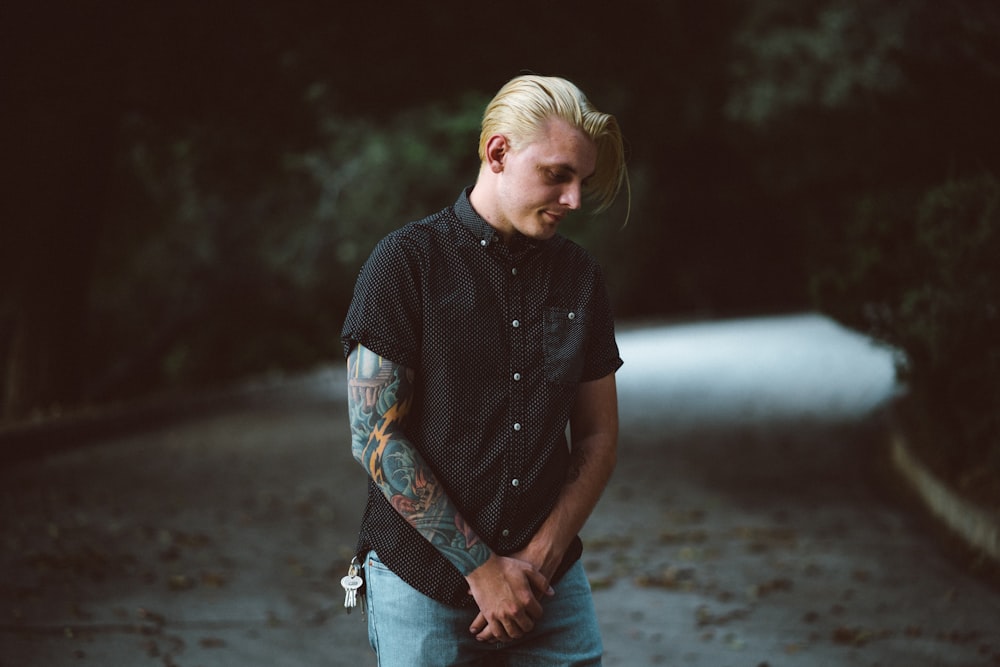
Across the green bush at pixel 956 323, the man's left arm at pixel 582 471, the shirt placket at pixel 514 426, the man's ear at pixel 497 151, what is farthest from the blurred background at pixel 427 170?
the man's left arm at pixel 582 471

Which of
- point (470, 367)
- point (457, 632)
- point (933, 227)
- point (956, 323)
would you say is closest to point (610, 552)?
point (956, 323)

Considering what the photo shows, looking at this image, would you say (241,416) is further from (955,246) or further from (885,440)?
(955,246)

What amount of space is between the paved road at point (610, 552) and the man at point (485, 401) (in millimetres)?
3365

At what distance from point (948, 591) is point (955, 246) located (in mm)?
2137

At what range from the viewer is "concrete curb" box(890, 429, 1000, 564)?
7082mm

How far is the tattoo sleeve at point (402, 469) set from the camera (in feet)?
7.68

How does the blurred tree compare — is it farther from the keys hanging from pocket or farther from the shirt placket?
the keys hanging from pocket

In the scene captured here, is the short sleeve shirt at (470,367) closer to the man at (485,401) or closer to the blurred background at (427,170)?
the man at (485,401)

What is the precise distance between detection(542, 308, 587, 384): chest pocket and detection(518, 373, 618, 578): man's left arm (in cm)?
14

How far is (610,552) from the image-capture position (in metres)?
7.80

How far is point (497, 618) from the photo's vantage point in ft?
7.71

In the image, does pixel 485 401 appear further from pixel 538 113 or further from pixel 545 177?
pixel 538 113

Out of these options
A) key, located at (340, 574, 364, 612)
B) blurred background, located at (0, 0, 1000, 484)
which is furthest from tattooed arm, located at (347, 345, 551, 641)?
blurred background, located at (0, 0, 1000, 484)

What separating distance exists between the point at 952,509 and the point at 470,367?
21.0ft
